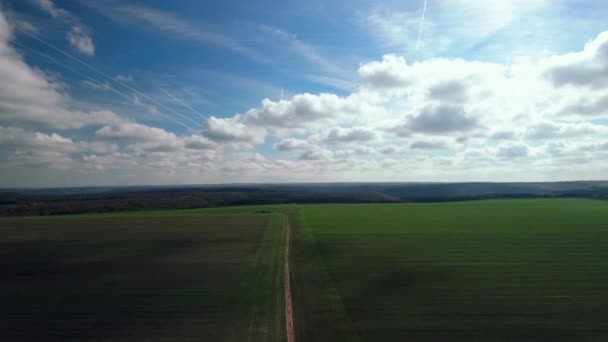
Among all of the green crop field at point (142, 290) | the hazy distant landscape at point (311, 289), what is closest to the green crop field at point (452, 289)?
the hazy distant landscape at point (311, 289)

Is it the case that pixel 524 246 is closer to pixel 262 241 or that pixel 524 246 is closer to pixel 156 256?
pixel 262 241

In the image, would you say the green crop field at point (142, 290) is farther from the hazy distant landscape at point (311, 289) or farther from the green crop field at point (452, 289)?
the green crop field at point (452, 289)

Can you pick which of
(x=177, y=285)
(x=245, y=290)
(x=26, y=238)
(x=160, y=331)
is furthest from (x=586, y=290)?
(x=26, y=238)

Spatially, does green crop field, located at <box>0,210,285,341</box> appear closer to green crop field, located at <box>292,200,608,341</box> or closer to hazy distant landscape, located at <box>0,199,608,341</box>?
hazy distant landscape, located at <box>0,199,608,341</box>

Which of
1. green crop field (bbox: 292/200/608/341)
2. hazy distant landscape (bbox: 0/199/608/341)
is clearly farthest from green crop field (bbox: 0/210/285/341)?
green crop field (bbox: 292/200/608/341)

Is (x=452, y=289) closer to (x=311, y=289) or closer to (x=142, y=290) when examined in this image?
(x=311, y=289)

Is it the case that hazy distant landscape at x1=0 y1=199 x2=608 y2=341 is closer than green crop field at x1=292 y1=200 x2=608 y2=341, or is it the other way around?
green crop field at x1=292 y1=200 x2=608 y2=341
